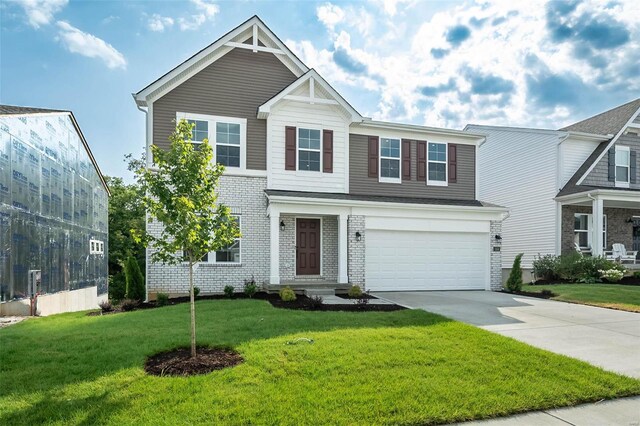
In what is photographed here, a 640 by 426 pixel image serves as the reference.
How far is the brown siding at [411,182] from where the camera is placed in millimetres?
14664

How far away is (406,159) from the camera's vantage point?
49.9ft

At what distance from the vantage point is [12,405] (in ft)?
13.4

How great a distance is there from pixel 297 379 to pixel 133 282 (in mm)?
9355

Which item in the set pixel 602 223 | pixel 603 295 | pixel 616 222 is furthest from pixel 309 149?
pixel 616 222

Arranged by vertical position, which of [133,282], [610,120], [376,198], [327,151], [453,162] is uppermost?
[610,120]

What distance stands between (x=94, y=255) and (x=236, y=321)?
48.2 feet

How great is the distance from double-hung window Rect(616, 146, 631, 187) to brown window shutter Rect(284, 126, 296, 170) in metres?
15.9

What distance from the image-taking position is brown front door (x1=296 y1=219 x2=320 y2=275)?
13.9m

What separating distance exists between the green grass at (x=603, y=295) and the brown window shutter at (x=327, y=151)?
331 inches

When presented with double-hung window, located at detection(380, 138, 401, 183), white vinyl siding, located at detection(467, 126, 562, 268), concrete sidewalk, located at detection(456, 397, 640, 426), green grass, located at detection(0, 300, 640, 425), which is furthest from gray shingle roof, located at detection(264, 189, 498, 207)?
concrete sidewalk, located at detection(456, 397, 640, 426)

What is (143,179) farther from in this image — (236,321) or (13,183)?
(13,183)

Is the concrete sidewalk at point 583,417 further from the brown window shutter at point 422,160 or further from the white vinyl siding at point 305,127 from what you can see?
the brown window shutter at point 422,160

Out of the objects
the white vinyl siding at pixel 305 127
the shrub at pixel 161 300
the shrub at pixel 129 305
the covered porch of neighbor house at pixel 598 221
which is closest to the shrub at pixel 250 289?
the shrub at pixel 161 300

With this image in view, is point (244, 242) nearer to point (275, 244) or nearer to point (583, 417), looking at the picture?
point (275, 244)
